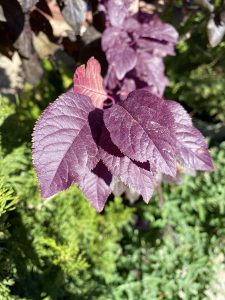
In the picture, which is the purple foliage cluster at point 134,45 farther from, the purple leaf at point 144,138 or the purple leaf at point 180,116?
the purple leaf at point 144,138

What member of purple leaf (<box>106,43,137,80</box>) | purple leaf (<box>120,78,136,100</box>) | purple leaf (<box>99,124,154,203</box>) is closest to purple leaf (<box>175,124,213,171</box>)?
purple leaf (<box>99,124,154,203</box>)

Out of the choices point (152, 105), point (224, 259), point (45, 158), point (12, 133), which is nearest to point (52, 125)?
point (45, 158)

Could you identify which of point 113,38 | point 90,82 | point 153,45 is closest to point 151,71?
point 153,45

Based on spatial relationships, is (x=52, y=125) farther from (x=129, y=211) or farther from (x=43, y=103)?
(x=43, y=103)

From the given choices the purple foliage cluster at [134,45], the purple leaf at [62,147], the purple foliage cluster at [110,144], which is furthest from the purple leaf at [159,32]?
the purple leaf at [62,147]

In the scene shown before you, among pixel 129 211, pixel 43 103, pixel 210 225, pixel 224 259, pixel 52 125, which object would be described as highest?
pixel 52 125

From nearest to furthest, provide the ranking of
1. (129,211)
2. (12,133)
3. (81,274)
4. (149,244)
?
(12,133) < (81,274) < (129,211) < (149,244)

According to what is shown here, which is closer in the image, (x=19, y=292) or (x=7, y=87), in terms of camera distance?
(x=19, y=292)
